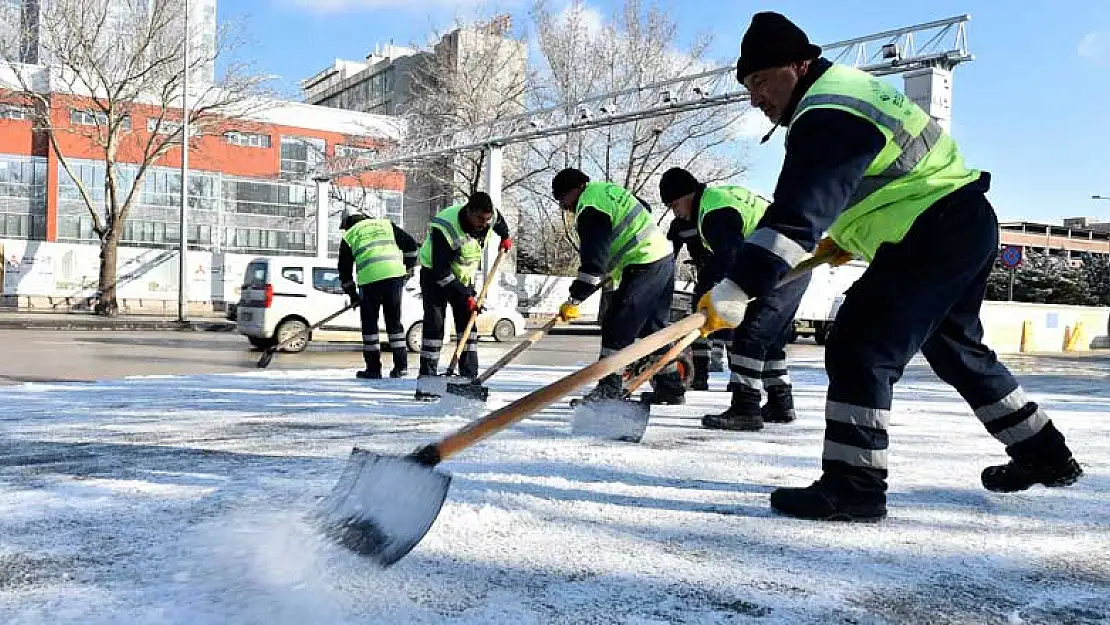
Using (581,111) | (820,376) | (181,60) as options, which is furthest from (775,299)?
(181,60)

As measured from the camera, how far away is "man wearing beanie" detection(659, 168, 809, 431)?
502cm

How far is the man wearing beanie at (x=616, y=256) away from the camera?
207 inches

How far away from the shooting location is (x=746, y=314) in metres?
5.14

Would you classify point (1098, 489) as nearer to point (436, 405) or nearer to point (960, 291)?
point (960, 291)

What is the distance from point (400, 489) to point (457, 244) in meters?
4.59

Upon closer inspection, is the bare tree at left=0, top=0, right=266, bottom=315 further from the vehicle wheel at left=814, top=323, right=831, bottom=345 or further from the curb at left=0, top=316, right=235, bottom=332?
the vehicle wheel at left=814, top=323, right=831, bottom=345

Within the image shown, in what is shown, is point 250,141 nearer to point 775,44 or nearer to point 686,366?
point 686,366

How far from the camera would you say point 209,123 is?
26.0m

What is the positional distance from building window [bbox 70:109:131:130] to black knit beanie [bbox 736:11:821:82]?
24391 mm

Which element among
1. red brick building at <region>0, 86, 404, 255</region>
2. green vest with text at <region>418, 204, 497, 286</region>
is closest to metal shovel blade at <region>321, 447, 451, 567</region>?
green vest with text at <region>418, 204, 497, 286</region>

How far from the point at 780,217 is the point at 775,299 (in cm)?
261

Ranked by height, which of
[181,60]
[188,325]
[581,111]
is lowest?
[188,325]

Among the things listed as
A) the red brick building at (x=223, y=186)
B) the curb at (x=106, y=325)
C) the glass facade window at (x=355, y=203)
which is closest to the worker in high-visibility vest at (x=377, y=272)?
the curb at (x=106, y=325)

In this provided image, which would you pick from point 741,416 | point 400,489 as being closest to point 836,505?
point 400,489
